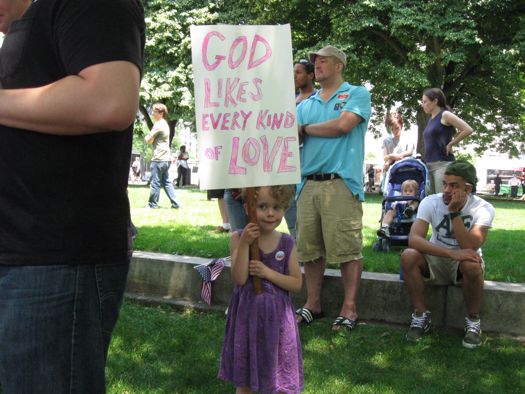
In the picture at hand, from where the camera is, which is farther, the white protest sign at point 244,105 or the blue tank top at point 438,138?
the blue tank top at point 438,138

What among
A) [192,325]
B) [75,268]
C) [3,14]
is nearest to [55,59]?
[3,14]

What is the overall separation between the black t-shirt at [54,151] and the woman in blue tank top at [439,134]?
565cm

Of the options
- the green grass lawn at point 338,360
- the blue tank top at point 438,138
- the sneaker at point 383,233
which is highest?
the blue tank top at point 438,138

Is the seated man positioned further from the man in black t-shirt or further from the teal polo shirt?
the man in black t-shirt

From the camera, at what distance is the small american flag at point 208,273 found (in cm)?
493

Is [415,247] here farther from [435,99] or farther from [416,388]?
[435,99]

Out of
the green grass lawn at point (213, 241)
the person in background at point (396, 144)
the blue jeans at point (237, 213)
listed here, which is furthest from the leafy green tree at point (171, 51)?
the blue jeans at point (237, 213)

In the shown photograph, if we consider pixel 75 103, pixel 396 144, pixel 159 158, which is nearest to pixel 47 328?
pixel 75 103

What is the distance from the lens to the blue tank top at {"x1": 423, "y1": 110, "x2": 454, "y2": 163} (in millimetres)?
6715

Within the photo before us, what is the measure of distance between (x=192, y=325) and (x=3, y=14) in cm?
326

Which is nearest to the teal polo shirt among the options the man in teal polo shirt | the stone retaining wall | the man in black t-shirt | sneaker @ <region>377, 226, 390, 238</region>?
the man in teal polo shirt

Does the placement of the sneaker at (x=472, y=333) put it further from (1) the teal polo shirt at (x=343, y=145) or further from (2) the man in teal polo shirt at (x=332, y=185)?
(1) the teal polo shirt at (x=343, y=145)

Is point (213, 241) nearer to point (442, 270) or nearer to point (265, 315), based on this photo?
point (442, 270)

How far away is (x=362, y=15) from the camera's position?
2066 centimetres
